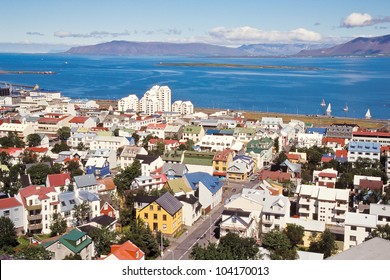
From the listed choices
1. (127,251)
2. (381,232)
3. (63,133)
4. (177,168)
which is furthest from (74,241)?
(63,133)

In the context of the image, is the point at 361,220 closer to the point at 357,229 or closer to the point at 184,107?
the point at 357,229

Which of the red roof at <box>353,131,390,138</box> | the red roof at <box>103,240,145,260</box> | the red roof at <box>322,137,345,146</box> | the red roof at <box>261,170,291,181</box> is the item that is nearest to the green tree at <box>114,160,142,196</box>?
the red roof at <box>261,170,291,181</box>

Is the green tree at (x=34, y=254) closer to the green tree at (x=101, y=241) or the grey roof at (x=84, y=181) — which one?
the green tree at (x=101, y=241)

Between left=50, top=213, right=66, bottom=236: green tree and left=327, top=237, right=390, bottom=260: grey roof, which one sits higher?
left=327, top=237, right=390, bottom=260: grey roof

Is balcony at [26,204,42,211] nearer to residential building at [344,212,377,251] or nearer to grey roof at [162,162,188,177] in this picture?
grey roof at [162,162,188,177]

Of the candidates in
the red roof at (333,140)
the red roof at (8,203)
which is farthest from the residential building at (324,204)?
the red roof at (333,140)
